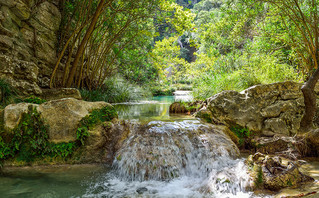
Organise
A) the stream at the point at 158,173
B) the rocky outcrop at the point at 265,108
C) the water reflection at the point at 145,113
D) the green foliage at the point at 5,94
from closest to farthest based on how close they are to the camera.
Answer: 1. the stream at the point at 158,173
2. the green foliage at the point at 5,94
3. the rocky outcrop at the point at 265,108
4. the water reflection at the point at 145,113

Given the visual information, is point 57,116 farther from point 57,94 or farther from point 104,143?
point 57,94

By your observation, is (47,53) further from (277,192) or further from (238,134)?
(277,192)

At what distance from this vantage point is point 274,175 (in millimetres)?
2672

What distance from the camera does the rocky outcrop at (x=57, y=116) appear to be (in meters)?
3.53

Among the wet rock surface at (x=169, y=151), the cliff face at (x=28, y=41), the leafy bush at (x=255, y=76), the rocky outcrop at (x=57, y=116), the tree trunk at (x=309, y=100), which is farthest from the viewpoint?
the leafy bush at (x=255, y=76)

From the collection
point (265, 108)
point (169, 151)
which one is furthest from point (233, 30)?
point (169, 151)

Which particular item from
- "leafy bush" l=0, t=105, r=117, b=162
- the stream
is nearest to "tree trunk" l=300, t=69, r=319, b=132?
the stream

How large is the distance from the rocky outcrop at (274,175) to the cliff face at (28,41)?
6215 millimetres

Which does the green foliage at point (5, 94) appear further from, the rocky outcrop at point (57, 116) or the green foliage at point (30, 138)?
the green foliage at point (30, 138)

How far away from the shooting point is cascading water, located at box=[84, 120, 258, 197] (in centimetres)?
279

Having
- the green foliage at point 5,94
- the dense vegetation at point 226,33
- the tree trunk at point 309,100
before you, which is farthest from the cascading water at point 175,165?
the green foliage at point 5,94

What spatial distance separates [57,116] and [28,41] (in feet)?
13.8

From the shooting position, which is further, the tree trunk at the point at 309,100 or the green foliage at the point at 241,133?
the green foliage at the point at 241,133

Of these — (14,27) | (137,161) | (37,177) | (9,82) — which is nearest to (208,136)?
(137,161)
